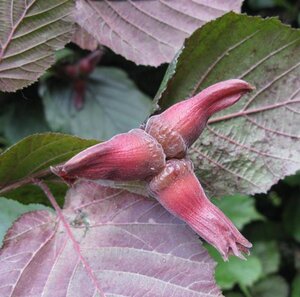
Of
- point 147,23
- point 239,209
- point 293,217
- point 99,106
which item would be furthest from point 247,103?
point 293,217

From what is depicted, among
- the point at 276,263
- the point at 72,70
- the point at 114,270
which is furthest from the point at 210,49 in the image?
the point at 276,263

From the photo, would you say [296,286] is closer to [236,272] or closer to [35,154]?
[236,272]

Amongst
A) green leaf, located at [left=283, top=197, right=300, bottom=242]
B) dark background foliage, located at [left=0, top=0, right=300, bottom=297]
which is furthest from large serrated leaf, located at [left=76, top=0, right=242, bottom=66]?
green leaf, located at [left=283, top=197, right=300, bottom=242]

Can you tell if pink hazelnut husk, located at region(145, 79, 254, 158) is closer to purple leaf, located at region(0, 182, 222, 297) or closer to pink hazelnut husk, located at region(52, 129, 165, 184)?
pink hazelnut husk, located at region(52, 129, 165, 184)

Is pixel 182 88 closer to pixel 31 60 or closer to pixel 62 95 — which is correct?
pixel 31 60

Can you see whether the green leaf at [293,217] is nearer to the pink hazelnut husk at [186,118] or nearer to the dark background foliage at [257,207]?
the dark background foliage at [257,207]

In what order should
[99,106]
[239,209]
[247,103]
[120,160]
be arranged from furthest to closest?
[239,209] → [99,106] → [247,103] → [120,160]

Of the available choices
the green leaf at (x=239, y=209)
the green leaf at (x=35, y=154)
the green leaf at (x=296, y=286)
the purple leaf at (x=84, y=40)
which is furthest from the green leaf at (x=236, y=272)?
the green leaf at (x=35, y=154)
